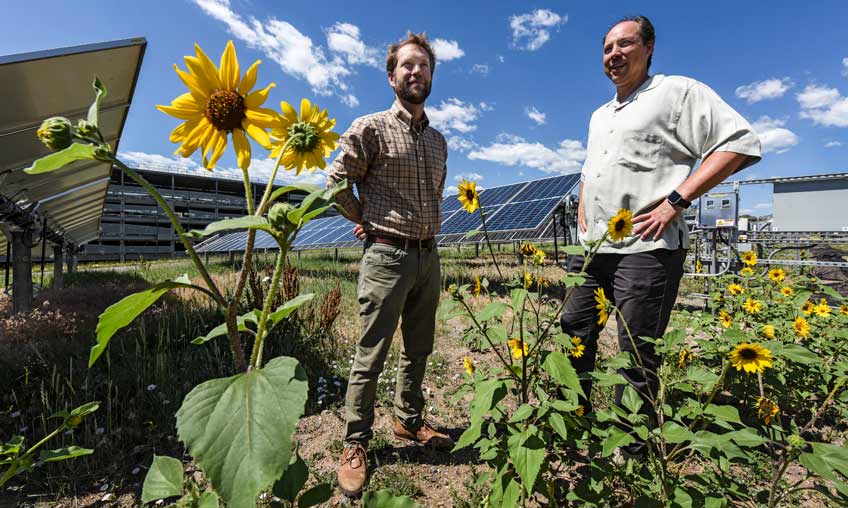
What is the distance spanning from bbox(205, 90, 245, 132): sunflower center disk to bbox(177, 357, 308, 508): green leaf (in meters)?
0.43

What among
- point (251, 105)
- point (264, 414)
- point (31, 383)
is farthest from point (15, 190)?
point (264, 414)

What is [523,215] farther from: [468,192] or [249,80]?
[249,80]

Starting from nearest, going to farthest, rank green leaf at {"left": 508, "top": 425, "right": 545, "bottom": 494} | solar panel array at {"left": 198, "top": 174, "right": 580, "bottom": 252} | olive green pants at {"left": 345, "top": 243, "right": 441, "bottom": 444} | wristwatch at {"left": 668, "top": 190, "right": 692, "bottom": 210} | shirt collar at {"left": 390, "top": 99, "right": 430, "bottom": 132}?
green leaf at {"left": 508, "top": 425, "right": 545, "bottom": 494} → wristwatch at {"left": 668, "top": 190, "right": 692, "bottom": 210} → olive green pants at {"left": 345, "top": 243, "right": 441, "bottom": 444} → shirt collar at {"left": 390, "top": 99, "right": 430, "bottom": 132} → solar panel array at {"left": 198, "top": 174, "right": 580, "bottom": 252}

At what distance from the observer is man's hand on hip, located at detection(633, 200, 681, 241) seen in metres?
1.57

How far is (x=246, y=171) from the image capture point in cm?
61

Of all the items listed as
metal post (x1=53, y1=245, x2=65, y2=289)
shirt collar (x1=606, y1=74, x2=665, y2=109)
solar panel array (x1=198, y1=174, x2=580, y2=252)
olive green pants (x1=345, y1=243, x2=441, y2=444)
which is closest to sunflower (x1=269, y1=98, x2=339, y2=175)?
olive green pants (x1=345, y1=243, x2=441, y2=444)

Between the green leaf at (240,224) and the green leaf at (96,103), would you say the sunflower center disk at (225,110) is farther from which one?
the green leaf at (240,224)

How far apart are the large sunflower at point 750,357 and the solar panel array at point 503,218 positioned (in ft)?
20.7

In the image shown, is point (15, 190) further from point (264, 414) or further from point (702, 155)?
point (702, 155)

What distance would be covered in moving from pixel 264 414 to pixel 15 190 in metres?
5.46

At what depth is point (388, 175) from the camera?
186cm

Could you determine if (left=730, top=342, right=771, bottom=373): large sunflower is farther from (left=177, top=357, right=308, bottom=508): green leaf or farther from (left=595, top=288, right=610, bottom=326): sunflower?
(left=177, top=357, right=308, bottom=508): green leaf

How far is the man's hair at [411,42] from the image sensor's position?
191cm

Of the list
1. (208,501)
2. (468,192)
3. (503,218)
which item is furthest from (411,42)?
(503,218)
